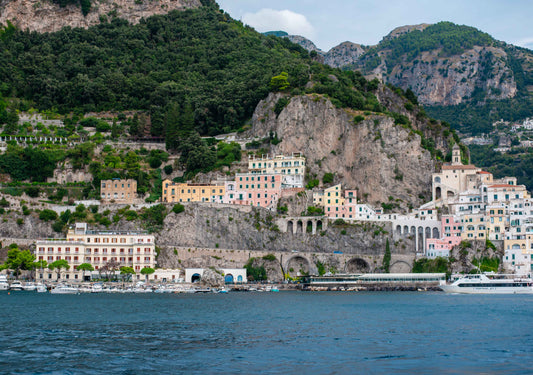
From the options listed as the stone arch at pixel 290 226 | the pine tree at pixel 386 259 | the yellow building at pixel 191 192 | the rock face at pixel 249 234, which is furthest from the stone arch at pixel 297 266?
the yellow building at pixel 191 192

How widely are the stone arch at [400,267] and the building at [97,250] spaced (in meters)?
30.8

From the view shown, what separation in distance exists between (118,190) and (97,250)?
1202 centimetres

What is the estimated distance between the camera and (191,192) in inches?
3971

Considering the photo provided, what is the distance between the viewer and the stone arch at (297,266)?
95.5 meters

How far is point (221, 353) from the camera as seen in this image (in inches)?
1425

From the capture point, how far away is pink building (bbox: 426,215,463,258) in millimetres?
94812

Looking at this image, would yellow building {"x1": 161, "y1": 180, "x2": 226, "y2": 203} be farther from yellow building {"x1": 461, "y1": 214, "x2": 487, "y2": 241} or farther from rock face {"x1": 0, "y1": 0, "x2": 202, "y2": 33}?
rock face {"x1": 0, "y1": 0, "x2": 202, "y2": 33}

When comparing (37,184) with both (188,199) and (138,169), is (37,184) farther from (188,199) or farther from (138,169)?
(188,199)

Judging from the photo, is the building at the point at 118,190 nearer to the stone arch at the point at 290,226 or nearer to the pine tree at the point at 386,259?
the stone arch at the point at 290,226

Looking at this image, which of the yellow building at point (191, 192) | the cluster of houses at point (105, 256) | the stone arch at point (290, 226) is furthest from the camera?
the yellow building at point (191, 192)

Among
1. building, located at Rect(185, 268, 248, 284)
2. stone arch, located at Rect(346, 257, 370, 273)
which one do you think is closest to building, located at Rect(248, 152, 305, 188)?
stone arch, located at Rect(346, 257, 370, 273)

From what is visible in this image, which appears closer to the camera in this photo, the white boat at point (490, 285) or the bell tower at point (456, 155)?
the white boat at point (490, 285)

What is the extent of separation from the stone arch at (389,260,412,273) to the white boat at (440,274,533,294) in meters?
9.84

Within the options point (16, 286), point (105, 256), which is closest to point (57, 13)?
point (105, 256)
